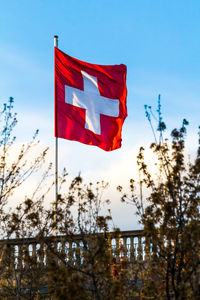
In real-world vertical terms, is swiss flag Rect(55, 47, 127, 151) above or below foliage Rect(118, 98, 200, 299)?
above

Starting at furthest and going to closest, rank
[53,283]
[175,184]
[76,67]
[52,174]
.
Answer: [76,67] < [52,174] < [175,184] < [53,283]

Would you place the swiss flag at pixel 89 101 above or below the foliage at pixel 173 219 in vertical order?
above

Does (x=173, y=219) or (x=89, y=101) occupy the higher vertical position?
(x=89, y=101)

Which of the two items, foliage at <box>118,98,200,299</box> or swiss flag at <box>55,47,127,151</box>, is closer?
foliage at <box>118,98,200,299</box>

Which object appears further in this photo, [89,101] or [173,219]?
[89,101]

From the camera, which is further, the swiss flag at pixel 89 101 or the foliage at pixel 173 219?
the swiss flag at pixel 89 101

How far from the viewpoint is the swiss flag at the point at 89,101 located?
559 inches

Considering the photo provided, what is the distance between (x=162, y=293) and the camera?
638cm

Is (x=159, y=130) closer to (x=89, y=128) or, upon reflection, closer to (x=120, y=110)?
(x=89, y=128)

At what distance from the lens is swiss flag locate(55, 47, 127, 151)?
559 inches

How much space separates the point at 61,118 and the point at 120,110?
3.01 m

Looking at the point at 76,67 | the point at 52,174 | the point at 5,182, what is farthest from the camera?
the point at 76,67

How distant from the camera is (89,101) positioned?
15.3m

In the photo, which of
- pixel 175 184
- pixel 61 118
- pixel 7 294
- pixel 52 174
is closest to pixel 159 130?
pixel 175 184
